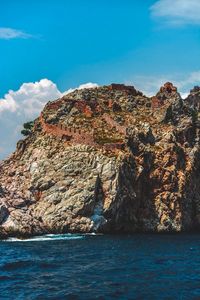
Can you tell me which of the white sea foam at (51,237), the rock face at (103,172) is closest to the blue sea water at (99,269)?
the white sea foam at (51,237)

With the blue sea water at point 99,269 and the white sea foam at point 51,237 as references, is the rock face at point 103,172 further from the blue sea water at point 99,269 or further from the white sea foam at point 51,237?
the blue sea water at point 99,269

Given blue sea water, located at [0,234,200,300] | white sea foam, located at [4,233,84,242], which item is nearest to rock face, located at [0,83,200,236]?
white sea foam, located at [4,233,84,242]

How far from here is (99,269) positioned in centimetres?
5438

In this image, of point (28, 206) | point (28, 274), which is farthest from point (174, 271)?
point (28, 206)

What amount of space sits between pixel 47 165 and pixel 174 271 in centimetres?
6151

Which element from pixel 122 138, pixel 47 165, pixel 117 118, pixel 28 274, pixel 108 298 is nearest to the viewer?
pixel 108 298

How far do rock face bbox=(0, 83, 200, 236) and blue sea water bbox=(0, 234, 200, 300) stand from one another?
49.2 ft

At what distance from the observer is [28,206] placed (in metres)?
106

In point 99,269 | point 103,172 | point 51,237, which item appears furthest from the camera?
point 103,172

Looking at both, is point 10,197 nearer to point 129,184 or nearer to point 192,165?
point 129,184

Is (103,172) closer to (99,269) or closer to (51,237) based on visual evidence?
(51,237)

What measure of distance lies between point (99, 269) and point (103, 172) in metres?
52.4

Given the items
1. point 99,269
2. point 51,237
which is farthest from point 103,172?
point 99,269

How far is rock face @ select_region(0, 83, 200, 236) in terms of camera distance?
102m
